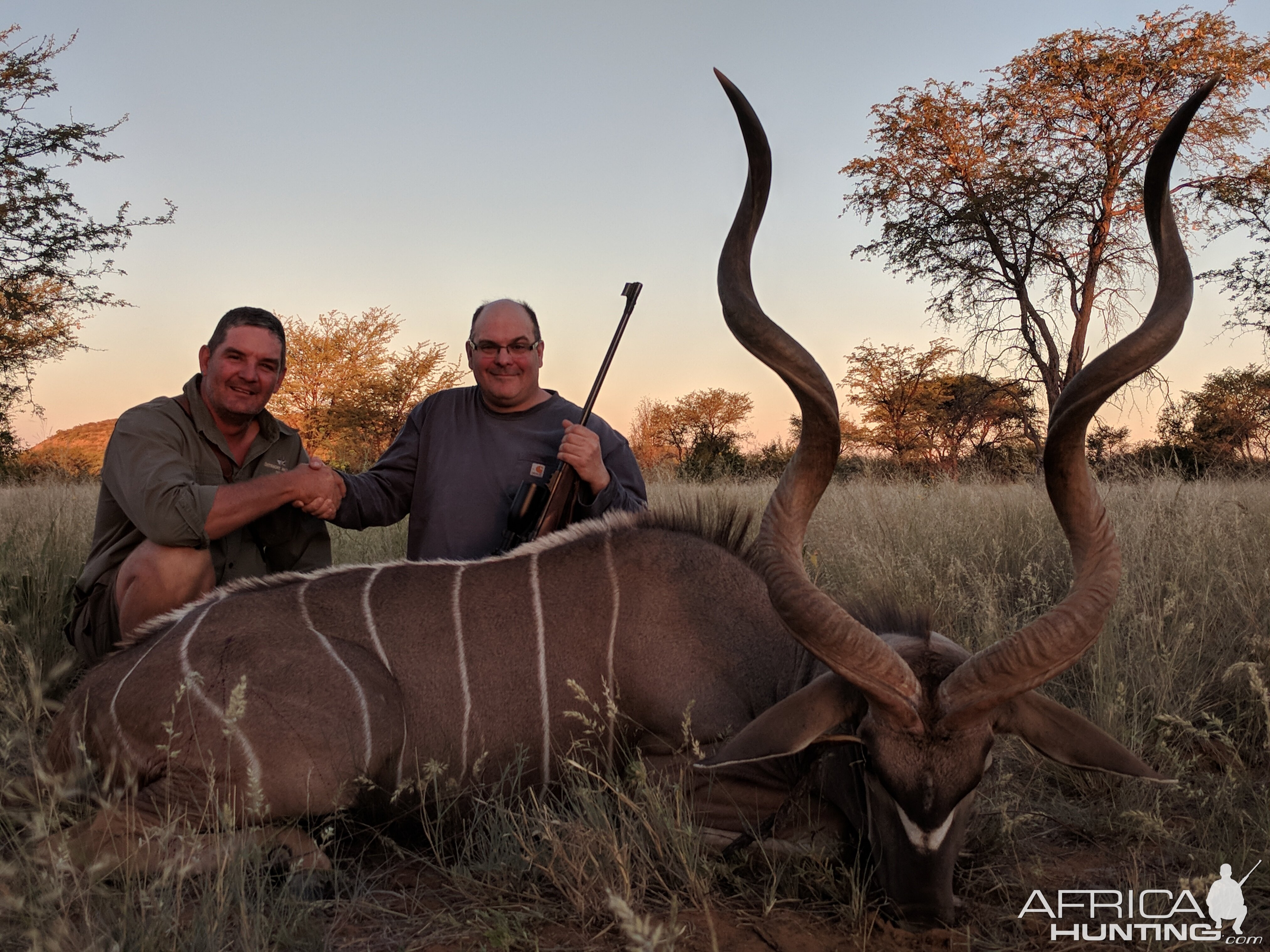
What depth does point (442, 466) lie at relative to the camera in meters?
4.18

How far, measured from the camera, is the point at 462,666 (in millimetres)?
2799

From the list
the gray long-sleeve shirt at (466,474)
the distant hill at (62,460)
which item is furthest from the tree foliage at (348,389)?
the gray long-sleeve shirt at (466,474)

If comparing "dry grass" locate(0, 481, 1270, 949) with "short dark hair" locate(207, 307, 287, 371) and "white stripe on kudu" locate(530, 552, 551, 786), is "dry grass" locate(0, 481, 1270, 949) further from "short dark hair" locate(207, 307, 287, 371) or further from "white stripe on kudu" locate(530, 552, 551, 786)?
"short dark hair" locate(207, 307, 287, 371)

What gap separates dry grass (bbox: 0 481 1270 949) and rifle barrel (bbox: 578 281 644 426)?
1.69m

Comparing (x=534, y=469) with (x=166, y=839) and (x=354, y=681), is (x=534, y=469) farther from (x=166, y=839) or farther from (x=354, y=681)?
(x=166, y=839)

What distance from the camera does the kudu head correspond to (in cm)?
201

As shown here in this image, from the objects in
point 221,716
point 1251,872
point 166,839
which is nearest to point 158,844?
point 166,839

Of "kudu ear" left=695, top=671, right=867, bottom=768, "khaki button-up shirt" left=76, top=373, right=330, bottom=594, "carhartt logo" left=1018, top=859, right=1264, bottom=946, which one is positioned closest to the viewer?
"carhartt logo" left=1018, top=859, right=1264, bottom=946

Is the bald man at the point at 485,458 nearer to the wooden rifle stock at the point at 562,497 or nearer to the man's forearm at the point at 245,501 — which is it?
the wooden rifle stock at the point at 562,497

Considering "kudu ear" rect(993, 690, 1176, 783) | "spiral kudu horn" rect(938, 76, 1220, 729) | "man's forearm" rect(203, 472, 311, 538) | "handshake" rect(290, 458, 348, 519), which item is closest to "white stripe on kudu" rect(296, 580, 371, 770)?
"man's forearm" rect(203, 472, 311, 538)

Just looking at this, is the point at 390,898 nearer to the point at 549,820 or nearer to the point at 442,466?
the point at 549,820

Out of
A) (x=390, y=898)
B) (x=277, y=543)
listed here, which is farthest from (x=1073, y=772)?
(x=277, y=543)

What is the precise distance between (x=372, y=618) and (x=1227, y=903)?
2365 millimetres

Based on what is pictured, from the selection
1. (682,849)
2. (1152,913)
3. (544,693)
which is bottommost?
(1152,913)
